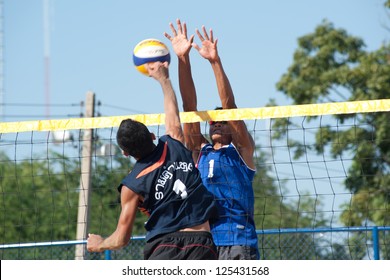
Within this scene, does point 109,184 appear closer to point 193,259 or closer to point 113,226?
point 113,226

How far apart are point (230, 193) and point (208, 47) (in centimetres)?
131

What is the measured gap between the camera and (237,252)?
761cm

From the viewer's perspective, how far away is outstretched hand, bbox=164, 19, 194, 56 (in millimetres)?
7883

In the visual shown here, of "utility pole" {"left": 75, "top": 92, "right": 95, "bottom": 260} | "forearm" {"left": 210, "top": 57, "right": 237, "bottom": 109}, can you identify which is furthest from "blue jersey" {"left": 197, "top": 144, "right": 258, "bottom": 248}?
"utility pole" {"left": 75, "top": 92, "right": 95, "bottom": 260}

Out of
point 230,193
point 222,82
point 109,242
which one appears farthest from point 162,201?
point 222,82

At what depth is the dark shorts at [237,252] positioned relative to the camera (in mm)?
7602

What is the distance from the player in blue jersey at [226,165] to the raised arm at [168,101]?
0.50m

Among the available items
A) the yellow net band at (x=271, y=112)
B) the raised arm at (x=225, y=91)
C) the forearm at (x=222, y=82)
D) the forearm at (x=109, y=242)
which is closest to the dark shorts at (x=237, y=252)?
the raised arm at (x=225, y=91)

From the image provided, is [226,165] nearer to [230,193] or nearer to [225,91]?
[230,193]

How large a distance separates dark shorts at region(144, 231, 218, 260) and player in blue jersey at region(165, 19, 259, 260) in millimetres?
1139

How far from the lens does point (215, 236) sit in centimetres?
767
